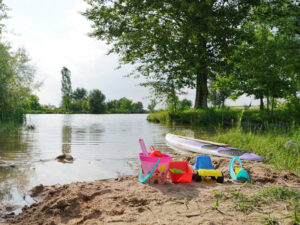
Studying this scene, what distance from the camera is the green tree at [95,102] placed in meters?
70.4

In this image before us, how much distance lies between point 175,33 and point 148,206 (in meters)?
17.1

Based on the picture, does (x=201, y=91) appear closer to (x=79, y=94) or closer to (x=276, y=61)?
(x=276, y=61)

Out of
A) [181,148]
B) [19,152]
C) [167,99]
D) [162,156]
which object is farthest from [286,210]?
[167,99]

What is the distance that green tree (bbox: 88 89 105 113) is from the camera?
70406 millimetres

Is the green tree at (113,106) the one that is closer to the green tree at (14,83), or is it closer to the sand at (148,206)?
the green tree at (14,83)

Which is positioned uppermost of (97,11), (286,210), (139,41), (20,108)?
(97,11)

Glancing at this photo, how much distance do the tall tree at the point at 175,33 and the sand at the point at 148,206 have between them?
12.8 meters

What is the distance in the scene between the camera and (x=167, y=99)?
20656 mm

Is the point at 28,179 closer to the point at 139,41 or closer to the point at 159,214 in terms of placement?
the point at 159,214

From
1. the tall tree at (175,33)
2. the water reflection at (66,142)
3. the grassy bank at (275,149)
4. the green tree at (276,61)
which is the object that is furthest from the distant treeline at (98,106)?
the grassy bank at (275,149)

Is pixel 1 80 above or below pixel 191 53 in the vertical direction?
below

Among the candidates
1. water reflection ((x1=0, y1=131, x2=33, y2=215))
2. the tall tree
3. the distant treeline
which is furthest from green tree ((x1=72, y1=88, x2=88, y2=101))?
water reflection ((x1=0, y1=131, x2=33, y2=215))

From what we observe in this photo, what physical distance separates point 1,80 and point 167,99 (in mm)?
11831

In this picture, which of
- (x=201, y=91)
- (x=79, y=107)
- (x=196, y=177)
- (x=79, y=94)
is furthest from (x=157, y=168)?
(x=79, y=94)
